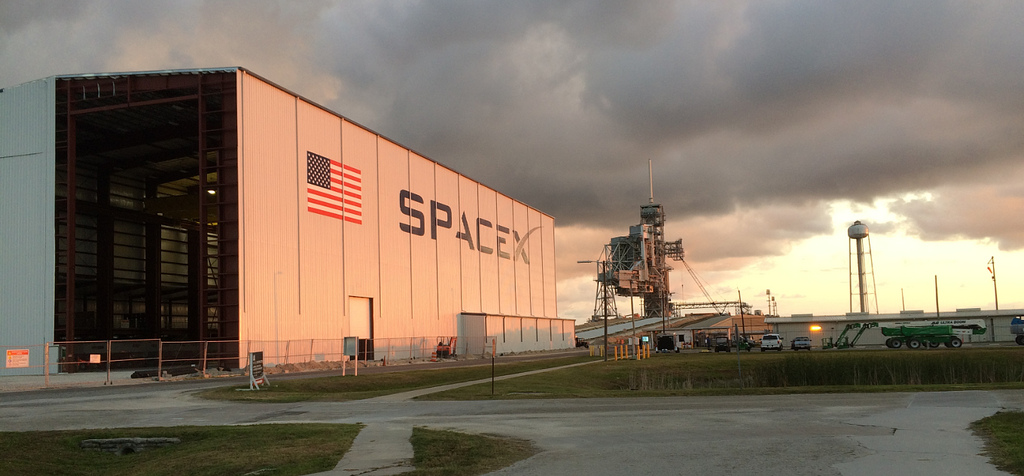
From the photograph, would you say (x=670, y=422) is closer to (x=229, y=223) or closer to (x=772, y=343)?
(x=229, y=223)

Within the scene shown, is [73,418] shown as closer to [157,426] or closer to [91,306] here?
[157,426]

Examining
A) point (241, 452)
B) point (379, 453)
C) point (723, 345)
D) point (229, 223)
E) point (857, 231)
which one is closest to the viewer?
point (379, 453)

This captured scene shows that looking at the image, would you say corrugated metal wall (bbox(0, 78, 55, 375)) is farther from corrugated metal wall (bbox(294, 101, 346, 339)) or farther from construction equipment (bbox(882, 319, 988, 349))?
construction equipment (bbox(882, 319, 988, 349))

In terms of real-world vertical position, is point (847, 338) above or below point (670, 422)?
below

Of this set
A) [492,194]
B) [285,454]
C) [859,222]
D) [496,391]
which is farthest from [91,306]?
[859,222]

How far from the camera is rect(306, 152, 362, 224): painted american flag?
5241cm

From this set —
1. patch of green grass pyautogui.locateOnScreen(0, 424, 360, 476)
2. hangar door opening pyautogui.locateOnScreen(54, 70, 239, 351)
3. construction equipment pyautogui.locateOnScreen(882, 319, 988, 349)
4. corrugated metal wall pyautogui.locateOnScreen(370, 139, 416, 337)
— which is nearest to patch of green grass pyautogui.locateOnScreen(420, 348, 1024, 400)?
patch of green grass pyautogui.locateOnScreen(0, 424, 360, 476)

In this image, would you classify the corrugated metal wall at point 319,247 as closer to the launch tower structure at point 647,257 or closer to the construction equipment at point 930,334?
the construction equipment at point 930,334

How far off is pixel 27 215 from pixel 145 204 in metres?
20.6

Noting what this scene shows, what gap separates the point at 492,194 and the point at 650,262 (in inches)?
2810

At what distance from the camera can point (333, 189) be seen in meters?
54.7

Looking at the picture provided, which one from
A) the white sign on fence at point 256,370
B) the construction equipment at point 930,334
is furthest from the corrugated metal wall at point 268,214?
the construction equipment at point 930,334

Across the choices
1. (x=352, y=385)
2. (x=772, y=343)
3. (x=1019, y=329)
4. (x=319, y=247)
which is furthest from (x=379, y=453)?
(x=1019, y=329)

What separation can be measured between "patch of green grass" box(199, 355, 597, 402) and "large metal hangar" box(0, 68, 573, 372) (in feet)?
32.0
